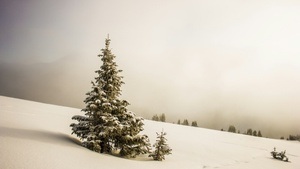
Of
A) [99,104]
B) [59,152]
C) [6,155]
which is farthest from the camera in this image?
[99,104]

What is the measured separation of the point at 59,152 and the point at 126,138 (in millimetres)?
6150

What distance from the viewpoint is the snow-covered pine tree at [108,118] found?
586 inches

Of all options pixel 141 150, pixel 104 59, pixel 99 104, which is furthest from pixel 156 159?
pixel 104 59

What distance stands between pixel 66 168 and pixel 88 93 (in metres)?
6.80

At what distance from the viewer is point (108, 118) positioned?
1485cm

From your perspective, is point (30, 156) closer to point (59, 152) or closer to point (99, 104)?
point (59, 152)

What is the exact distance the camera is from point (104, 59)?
53.2 feet

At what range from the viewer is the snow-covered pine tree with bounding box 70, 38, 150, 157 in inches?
586

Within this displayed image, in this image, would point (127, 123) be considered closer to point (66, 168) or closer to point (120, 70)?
point (120, 70)

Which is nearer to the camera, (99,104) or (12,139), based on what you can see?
(12,139)

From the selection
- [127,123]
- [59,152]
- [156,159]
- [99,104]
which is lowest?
[156,159]

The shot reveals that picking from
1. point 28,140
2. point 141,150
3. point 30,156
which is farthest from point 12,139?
point 141,150

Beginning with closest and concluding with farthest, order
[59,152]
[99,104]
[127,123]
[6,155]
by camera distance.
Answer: [6,155], [59,152], [99,104], [127,123]

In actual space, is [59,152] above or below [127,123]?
below
